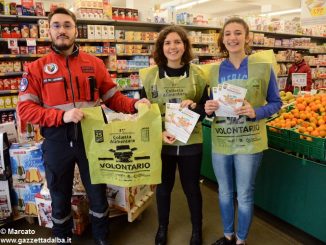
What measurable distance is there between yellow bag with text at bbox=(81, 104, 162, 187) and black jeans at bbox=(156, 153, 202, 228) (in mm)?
251

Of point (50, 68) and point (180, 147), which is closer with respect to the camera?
point (50, 68)

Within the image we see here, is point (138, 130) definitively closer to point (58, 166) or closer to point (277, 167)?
point (58, 166)

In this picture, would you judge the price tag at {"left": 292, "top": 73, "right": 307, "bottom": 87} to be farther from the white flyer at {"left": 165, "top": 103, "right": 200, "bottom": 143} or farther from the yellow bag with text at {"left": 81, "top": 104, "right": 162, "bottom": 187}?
the yellow bag with text at {"left": 81, "top": 104, "right": 162, "bottom": 187}

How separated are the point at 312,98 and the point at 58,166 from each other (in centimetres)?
262

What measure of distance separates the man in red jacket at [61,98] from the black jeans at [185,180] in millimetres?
511

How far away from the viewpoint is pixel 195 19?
22.6ft

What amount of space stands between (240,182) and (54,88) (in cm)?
146

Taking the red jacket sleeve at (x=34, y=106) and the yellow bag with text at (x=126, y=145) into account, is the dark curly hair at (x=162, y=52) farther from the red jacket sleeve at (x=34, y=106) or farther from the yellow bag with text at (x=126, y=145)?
the red jacket sleeve at (x=34, y=106)

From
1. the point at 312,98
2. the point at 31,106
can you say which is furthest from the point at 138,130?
the point at 312,98

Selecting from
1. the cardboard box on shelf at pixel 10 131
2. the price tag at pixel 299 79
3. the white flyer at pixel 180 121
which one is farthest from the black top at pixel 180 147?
the price tag at pixel 299 79

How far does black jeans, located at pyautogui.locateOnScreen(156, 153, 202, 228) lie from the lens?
219 cm

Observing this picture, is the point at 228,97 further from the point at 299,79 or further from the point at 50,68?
the point at 299,79

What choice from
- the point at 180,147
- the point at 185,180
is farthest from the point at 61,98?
the point at 185,180

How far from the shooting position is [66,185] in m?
2.15
